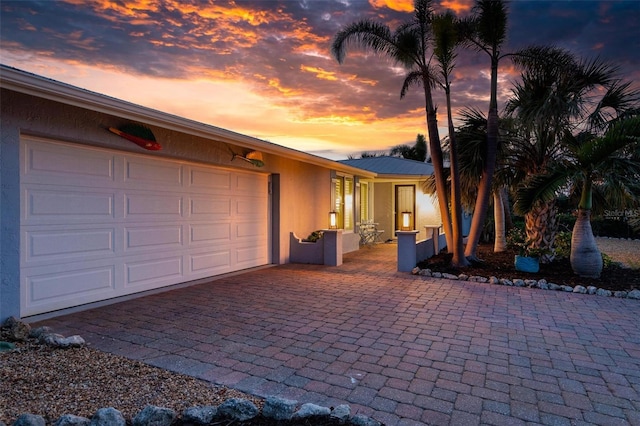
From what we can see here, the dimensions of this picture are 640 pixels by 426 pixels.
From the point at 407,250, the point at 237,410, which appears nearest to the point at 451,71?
the point at 407,250

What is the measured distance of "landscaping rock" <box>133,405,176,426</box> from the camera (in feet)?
7.43

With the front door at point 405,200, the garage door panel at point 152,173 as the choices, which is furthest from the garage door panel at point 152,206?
the front door at point 405,200

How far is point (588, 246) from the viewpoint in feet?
22.9

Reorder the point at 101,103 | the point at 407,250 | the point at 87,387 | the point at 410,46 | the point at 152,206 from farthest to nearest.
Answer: the point at 407,250
the point at 410,46
the point at 152,206
the point at 101,103
the point at 87,387

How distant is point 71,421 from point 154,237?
4.23 m

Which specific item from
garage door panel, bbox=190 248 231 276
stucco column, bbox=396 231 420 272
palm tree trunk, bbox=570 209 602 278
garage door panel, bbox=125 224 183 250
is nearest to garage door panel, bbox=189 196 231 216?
garage door panel, bbox=125 224 183 250

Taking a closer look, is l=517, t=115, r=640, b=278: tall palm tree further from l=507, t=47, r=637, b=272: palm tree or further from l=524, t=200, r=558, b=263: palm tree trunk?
l=524, t=200, r=558, b=263: palm tree trunk

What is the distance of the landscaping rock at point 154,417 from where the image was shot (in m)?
2.27

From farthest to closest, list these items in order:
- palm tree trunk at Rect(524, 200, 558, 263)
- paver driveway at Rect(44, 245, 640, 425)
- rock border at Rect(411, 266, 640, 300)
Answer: palm tree trunk at Rect(524, 200, 558, 263) → rock border at Rect(411, 266, 640, 300) → paver driveway at Rect(44, 245, 640, 425)

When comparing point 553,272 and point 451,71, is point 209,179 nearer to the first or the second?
point 451,71

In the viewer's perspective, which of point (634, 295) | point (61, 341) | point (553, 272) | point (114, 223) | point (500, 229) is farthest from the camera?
point (500, 229)

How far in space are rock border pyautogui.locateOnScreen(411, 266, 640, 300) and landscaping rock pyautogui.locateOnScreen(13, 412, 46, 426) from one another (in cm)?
679

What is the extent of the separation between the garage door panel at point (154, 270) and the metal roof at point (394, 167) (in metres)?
9.21

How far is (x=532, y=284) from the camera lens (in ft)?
22.2
